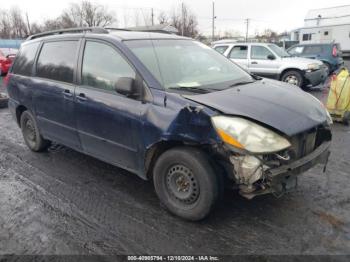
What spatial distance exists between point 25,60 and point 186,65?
111 inches

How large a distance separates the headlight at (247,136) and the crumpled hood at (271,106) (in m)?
0.07

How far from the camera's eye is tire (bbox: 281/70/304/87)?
10.8 m

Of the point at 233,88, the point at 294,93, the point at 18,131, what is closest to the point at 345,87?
the point at 294,93

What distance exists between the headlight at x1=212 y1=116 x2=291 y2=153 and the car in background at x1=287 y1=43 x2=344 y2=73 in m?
14.2

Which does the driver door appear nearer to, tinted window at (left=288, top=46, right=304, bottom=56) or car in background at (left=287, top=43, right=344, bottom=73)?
car in background at (left=287, top=43, right=344, bottom=73)

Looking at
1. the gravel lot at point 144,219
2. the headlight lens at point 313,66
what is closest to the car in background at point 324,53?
the headlight lens at point 313,66

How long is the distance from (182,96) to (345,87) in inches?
202

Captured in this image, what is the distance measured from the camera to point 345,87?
6.60 m

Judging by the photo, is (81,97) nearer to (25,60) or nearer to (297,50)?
(25,60)

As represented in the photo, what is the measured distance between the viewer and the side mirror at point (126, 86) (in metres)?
3.08

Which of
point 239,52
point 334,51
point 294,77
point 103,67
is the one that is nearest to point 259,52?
point 239,52

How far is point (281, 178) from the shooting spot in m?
2.65

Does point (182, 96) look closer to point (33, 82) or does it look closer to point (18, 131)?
point (33, 82)

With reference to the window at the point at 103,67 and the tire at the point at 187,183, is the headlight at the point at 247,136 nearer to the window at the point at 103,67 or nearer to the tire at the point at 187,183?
the tire at the point at 187,183
